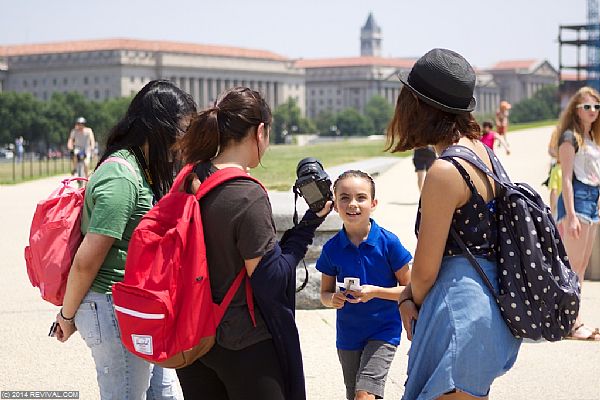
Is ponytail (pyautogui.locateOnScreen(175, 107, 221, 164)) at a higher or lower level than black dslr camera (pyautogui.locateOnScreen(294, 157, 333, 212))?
higher

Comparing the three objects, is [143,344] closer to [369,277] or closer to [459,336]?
[459,336]

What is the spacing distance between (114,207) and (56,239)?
0.95ft

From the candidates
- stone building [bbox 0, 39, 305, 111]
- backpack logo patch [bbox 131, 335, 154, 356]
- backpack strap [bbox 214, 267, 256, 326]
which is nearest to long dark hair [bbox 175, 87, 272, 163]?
backpack strap [bbox 214, 267, 256, 326]

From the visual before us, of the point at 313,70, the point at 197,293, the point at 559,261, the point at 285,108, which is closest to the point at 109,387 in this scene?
the point at 197,293

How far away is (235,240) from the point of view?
3.29 meters

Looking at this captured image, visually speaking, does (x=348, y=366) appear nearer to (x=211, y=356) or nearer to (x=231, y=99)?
(x=211, y=356)

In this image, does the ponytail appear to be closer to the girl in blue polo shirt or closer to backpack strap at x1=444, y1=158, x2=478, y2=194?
backpack strap at x1=444, y1=158, x2=478, y2=194

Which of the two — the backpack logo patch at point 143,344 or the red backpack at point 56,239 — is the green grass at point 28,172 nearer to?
the red backpack at point 56,239

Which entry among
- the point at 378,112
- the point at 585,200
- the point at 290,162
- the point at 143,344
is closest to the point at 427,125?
the point at 143,344

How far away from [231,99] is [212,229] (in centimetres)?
43

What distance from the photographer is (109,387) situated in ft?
12.7

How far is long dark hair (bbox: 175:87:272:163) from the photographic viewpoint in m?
3.38

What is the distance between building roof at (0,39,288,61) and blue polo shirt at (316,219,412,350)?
146292mm

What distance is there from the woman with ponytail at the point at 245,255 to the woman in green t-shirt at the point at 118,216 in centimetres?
42
